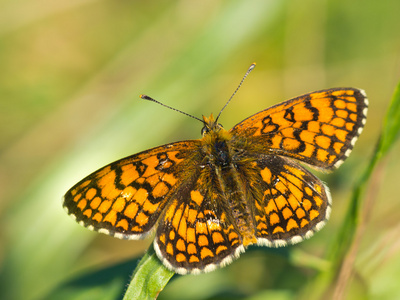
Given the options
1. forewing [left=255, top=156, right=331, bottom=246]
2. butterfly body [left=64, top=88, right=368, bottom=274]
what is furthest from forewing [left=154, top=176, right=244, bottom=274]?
forewing [left=255, top=156, right=331, bottom=246]

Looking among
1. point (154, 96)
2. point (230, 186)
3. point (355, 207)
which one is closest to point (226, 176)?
point (230, 186)

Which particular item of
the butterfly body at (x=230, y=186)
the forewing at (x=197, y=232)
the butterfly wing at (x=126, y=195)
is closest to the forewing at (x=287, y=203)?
the butterfly body at (x=230, y=186)

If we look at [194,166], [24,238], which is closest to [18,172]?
[24,238]

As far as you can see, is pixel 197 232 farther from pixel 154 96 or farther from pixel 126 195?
pixel 154 96

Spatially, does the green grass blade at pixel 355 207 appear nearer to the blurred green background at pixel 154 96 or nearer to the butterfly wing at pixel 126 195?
the blurred green background at pixel 154 96

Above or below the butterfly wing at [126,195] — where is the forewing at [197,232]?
below

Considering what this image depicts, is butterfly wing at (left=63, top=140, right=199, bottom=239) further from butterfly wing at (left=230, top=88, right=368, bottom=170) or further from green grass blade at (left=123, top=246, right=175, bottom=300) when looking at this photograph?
butterfly wing at (left=230, top=88, right=368, bottom=170)

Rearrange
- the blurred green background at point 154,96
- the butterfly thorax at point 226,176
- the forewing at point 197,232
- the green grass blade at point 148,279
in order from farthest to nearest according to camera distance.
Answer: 1. the blurred green background at point 154,96
2. the butterfly thorax at point 226,176
3. the forewing at point 197,232
4. the green grass blade at point 148,279
